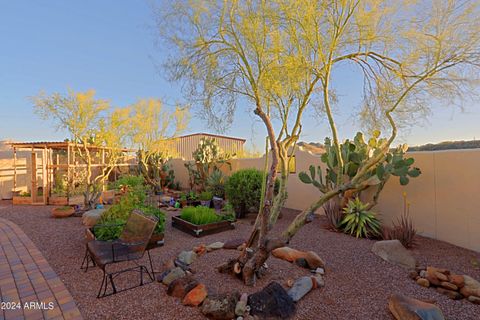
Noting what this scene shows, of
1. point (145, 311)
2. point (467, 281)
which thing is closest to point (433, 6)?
point (467, 281)

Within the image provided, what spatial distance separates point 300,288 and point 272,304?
553 mm

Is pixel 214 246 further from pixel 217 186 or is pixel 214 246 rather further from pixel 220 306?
pixel 217 186

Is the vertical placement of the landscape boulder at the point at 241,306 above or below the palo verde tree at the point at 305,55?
below

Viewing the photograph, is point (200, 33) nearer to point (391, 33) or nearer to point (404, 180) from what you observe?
point (391, 33)

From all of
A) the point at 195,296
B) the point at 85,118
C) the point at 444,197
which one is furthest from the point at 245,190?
the point at 85,118

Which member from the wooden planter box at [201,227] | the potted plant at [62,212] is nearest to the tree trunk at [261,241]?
the wooden planter box at [201,227]

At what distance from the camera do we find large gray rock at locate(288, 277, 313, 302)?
107 inches

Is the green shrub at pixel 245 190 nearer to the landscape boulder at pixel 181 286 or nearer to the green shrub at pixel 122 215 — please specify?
the green shrub at pixel 122 215

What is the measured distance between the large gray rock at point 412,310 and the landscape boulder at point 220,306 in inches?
62.9

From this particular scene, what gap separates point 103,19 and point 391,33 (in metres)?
6.41

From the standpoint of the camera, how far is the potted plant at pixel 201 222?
536cm

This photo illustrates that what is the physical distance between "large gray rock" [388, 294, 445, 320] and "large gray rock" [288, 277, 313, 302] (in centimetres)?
84

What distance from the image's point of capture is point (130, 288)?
3023 mm

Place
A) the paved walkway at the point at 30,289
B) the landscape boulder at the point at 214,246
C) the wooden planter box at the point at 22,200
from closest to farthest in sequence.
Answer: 1. the paved walkway at the point at 30,289
2. the landscape boulder at the point at 214,246
3. the wooden planter box at the point at 22,200
